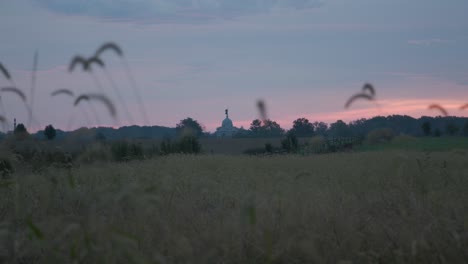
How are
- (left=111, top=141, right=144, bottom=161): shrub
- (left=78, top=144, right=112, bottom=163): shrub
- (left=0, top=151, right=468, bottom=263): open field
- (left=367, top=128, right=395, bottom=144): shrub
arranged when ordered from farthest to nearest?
1. (left=111, top=141, right=144, bottom=161): shrub
2. (left=367, top=128, right=395, bottom=144): shrub
3. (left=78, top=144, right=112, bottom=163): shrub
4. (left=0, top=151, right=468, bottom=263): open field

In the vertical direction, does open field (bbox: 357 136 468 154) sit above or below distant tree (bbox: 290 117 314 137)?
below

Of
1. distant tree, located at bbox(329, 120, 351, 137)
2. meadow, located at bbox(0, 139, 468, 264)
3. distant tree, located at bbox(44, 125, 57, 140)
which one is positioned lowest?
meadow, located at bbox(0, 139, 468, 264)

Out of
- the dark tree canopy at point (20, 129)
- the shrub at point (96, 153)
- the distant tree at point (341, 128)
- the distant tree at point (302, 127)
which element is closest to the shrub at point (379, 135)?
the distant tree at point (341, 128)

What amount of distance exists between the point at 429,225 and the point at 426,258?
334 millimetres

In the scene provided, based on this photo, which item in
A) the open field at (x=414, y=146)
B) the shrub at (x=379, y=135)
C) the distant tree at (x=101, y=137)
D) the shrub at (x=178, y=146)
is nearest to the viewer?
the shrub at (x=379, y=135)

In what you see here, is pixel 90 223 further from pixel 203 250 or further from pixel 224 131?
pixel 224 131

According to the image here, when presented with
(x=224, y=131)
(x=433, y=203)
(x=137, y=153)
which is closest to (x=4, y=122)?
(x=433, y=203)

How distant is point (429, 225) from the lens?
15.5 ft

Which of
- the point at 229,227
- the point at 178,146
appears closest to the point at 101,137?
the point at 229,227

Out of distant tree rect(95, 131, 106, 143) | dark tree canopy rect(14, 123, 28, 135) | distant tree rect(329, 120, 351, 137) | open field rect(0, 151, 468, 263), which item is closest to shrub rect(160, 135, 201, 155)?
distant tree rect(329, 120, 351, 137)

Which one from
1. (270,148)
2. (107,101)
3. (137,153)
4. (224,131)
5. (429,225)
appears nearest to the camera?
(107,101)

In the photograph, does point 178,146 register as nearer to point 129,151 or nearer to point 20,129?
point 129,151

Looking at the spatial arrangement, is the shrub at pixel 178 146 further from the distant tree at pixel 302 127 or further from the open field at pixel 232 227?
the open field at pixel 232 227

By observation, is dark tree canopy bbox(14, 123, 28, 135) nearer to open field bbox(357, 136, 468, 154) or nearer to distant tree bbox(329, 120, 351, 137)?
open field bbox(357, 136, 468, 154)
